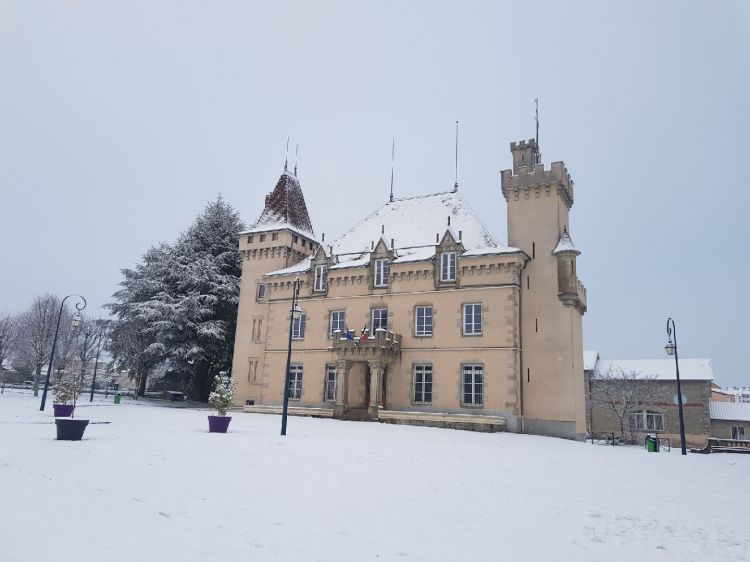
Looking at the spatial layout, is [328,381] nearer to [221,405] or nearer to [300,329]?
[300,329]

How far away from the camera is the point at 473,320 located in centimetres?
3253

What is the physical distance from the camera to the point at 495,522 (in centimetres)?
855

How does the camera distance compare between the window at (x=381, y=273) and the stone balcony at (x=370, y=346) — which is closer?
the stone balcony at (x=370, y=346)

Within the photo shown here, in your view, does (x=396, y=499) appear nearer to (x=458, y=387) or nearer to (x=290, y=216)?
(x=458, y=387)

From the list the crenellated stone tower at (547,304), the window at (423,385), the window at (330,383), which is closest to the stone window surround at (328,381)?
the window at (330,383)

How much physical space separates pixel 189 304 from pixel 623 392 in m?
43.1

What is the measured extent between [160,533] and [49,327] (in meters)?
64.5

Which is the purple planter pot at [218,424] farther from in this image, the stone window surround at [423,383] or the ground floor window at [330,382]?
the ground floor window at [330,382]

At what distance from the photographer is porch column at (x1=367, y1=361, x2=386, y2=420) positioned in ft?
107

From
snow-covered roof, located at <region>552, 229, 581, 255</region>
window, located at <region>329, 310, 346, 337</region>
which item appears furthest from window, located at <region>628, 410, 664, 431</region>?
window, located at <region>329, 310, 346, 337</region>

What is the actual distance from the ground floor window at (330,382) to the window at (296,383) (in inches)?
86.2

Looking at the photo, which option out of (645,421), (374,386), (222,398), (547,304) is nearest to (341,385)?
(374,386)

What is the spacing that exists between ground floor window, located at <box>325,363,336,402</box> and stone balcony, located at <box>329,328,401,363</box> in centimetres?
283

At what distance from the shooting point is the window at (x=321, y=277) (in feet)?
125
